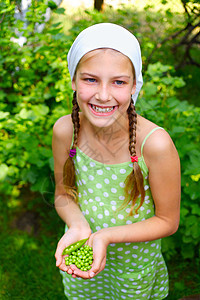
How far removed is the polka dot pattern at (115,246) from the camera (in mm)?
1567

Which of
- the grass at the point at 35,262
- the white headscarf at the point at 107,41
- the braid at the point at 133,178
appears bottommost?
the grass at the point at 35,262

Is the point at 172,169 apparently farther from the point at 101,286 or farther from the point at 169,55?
the point at 169,55

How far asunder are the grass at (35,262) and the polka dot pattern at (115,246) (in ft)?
2.36

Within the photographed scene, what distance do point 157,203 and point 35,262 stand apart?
172 cm

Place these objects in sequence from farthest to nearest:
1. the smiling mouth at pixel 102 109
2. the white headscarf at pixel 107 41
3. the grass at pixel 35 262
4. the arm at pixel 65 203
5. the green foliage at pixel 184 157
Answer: the grass at pixel 35 262
the green foliage at pixel 184 157
the arm at pixel 65 203
the smiling mouth at pixel 102 109
the white headscarf at pixel 107 41

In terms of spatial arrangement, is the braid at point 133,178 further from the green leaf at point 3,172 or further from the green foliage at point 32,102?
the green leaf at point 3,172

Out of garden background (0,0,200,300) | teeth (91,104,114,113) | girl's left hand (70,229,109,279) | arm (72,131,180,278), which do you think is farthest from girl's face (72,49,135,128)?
garden background (0,0,200,300)

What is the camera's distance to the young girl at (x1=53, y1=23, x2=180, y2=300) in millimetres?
1263

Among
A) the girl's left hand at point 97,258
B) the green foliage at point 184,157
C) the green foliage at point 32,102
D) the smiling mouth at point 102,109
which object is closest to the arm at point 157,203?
the girl's left hand at point 97,258

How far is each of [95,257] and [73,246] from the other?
13 cm

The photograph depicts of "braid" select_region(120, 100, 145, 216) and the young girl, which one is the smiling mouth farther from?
"braid" select_region(120, 100, 145, 216)

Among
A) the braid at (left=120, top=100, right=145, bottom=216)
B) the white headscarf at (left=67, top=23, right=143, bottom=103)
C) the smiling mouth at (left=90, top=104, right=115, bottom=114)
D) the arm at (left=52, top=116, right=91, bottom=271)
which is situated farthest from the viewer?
the arm at (left=52, top=116, right=91, bottom=271)

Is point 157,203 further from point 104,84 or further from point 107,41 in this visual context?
point 107,41

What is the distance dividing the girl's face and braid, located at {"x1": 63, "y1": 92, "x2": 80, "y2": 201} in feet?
0.65
